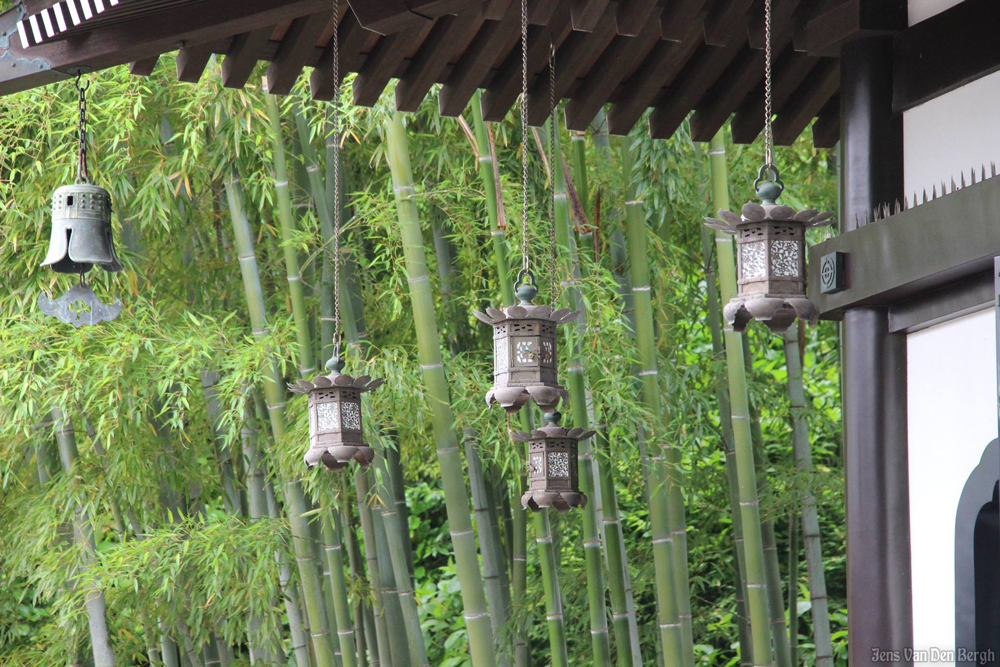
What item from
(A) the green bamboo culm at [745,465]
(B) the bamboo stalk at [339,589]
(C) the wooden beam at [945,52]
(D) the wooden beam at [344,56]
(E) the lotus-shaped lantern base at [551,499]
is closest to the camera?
(C) the wooden beam at [945,52]

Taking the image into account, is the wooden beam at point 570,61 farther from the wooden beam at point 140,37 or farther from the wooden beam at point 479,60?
the wooden beam at point 140,37

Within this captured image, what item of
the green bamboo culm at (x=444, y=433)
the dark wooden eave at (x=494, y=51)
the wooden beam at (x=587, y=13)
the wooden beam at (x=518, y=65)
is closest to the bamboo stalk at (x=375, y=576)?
the green bamboo culm at (x=444, y=433)

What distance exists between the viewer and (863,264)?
7.97 ft

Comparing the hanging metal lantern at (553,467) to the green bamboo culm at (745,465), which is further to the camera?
the green bamboo culm at (745,465)

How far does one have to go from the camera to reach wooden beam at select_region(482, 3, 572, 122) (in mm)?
2797

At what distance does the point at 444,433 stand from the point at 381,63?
5.12 ft

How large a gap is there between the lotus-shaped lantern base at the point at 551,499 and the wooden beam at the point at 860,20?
1386 mm

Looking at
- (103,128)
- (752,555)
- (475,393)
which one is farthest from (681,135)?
(103,128)

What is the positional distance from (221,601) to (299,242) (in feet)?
4.86

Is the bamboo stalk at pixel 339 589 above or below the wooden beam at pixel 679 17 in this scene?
below

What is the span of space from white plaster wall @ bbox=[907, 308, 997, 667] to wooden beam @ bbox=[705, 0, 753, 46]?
848 mm

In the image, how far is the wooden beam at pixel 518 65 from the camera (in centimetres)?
280

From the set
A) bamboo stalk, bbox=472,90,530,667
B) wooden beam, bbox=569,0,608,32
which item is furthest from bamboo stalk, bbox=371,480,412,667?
wooden beam, bbox=569,0,608,32

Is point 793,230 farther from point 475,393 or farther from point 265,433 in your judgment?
point 265,433
